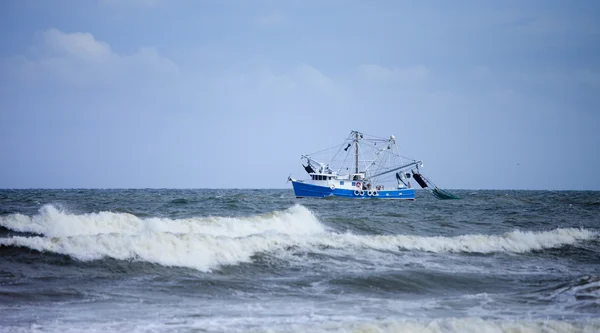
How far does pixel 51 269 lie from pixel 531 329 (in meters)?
11.4

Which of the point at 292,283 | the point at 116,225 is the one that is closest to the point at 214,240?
the point at 292,283

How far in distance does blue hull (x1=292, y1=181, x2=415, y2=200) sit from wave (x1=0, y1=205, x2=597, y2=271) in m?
34.8

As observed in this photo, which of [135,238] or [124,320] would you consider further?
[135,238]

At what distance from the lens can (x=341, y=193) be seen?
68.3 m

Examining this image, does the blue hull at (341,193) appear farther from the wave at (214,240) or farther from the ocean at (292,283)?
the ocean at (292,283)

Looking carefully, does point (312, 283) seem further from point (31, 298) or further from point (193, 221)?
point (193, 221)

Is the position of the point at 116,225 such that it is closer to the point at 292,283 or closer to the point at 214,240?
the point at 214,240

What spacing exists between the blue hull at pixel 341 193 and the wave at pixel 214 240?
114 feet

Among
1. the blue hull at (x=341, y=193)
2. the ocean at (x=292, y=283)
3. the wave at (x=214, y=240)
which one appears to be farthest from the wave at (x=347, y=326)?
the blue hull at (x=341, y=193)

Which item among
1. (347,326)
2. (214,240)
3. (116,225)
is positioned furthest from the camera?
(116,225)

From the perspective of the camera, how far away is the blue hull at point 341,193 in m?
67.8

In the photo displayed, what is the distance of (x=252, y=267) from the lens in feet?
54.1

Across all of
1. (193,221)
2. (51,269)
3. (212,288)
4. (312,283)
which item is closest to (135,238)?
(51,269)

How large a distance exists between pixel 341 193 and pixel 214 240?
50861 mm
